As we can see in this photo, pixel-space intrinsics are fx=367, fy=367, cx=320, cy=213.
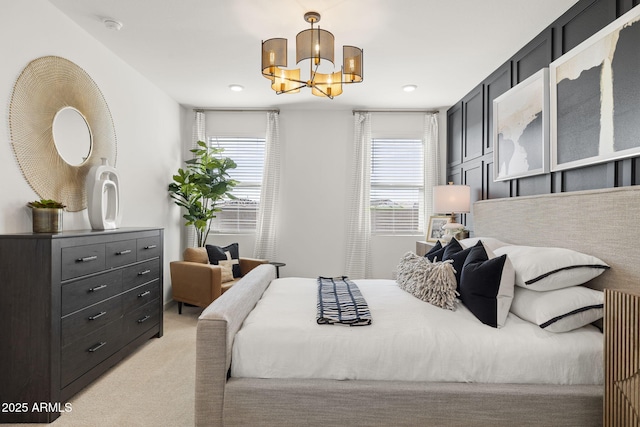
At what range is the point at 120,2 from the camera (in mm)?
2514

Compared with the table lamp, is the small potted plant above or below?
below

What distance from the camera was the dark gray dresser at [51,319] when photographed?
6.61 ft

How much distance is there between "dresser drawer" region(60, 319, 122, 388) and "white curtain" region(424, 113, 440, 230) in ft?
12.7

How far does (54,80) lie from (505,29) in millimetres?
3353

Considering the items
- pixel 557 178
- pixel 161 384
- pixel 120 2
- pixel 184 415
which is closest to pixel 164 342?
pixel 161 384

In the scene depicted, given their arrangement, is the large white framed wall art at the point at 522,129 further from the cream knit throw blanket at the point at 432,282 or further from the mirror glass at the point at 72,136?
the mirror glass at the point at 72,136

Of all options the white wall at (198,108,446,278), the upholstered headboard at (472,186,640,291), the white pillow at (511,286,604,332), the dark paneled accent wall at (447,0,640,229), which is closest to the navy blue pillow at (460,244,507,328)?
the white pillow at (511,286,604,332)

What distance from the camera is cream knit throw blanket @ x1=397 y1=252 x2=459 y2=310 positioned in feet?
6.94

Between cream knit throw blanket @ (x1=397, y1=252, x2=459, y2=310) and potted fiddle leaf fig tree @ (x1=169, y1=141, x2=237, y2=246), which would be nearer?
cream knit throw blanket @ (x1=397, y1=252, x2=459, y2=310)

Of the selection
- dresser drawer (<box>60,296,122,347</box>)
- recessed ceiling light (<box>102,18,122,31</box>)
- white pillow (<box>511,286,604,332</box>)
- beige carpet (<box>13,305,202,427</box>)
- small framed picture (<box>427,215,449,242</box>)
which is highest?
recessed ceiling light (<box>102,18,122,31</box>)

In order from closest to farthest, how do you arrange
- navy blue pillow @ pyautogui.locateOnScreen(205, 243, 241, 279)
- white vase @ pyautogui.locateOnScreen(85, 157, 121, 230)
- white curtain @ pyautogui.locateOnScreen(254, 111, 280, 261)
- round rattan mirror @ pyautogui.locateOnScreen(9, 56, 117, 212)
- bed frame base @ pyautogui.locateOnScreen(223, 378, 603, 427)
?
bed frame base @ pyautogui.locateOnScreen(223, 378, 603, 427) < round rattan mirror @ pyautogui.locateOnScreen(9, 56, 117, 212) < white vase @ pyautogui.locateOnScreen(85, 157, 121, 230) < navy blue pillow @ pyautogui.locateOnScreen(205, 243, 241, 279) < white curtain @ pyautogui.locateOnScreen(254, 111, 280, 261)

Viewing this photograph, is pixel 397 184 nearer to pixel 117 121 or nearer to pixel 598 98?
pixel 598 98

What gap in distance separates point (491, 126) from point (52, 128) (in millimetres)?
3810

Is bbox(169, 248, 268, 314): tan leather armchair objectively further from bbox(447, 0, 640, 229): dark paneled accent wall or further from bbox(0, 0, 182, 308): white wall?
bbox(447, 0, 640, 229): dark paneled accent wall
